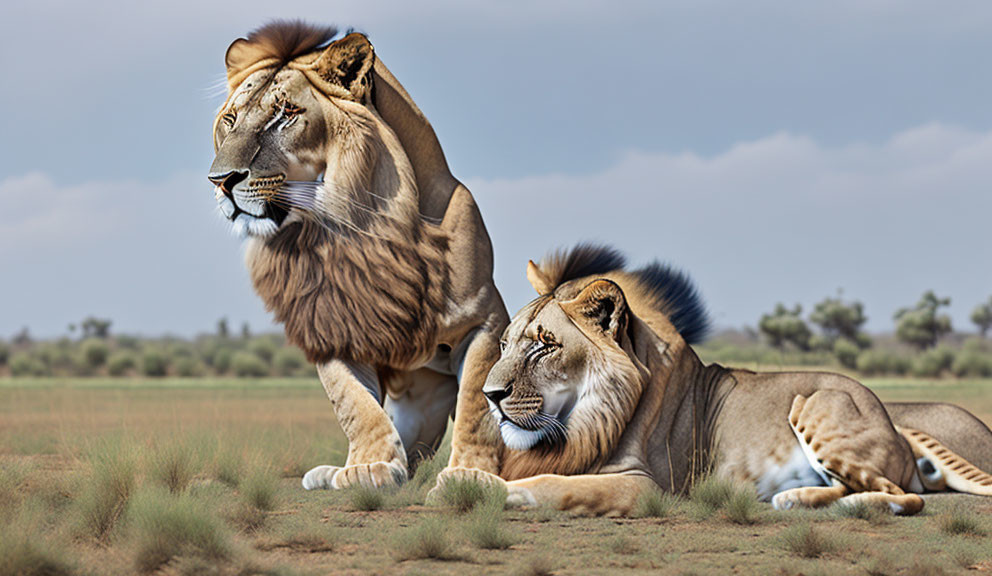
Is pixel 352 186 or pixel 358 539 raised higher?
pixel 352 186

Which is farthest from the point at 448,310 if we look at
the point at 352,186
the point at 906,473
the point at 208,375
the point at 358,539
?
the point at 208,375

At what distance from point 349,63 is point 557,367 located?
3.08 metres

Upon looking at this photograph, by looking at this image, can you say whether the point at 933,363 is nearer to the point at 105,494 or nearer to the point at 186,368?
the point at 186,368

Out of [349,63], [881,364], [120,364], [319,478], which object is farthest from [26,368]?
[349,63]

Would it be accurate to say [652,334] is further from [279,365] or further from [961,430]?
[279,365]

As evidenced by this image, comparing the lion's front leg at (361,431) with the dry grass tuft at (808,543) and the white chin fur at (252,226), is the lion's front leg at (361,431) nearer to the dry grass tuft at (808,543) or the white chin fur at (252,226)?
the white chin fur at (252,226)

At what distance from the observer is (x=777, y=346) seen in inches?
2217

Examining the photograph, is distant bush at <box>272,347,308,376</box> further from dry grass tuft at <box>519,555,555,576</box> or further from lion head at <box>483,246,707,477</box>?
dry grass tuft at <box>519,555,555,576</box>

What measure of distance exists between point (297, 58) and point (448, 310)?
2498mm

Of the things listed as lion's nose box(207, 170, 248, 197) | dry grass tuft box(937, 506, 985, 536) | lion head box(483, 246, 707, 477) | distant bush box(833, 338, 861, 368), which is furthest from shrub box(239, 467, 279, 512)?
distant bush box(833, 338, 861, 368)

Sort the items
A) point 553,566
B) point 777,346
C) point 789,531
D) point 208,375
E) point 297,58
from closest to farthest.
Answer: point 553,566, point 789,531, point 297,58, point 208,375, point 777,346

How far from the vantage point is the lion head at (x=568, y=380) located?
7.07m

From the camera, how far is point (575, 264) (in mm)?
7883

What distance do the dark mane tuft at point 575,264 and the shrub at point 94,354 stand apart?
49.7 meters
